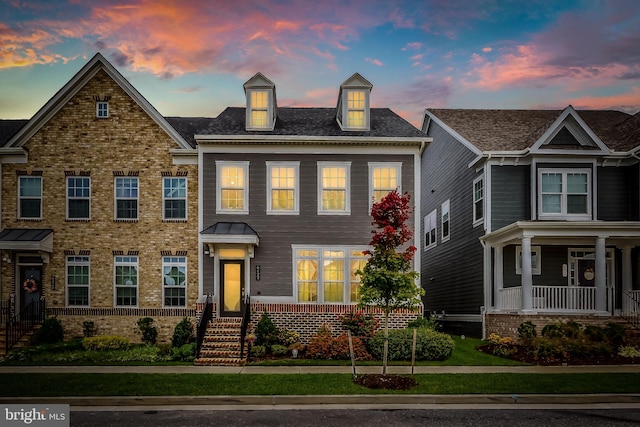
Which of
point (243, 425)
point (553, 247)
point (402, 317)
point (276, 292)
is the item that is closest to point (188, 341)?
point (276, 292)

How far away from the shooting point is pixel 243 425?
38.6ft

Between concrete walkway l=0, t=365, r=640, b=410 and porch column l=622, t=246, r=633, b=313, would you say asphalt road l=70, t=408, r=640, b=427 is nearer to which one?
concrete walkway l=0, t=365, r=640, b=410

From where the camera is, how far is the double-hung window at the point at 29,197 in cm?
2400

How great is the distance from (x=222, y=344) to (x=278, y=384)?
5.95 metres

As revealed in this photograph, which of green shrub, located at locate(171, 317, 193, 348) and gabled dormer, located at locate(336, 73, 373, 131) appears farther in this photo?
gabled dormer, located at locate(336, 73, 373, 131)

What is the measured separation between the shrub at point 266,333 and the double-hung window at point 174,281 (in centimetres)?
385

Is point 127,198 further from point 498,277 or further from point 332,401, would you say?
point 498,277

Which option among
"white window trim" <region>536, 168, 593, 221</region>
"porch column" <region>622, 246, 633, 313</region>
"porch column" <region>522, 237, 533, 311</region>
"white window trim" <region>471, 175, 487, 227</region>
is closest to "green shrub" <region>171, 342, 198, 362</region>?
"porch column" <region>522, 237, 533, 311</region>

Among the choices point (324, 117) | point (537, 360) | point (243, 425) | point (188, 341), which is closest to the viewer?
point (243, 425)

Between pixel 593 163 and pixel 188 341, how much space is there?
1615 centimetres

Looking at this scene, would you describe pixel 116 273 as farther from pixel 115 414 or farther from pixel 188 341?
pixel 115 414

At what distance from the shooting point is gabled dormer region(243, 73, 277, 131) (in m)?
24.2

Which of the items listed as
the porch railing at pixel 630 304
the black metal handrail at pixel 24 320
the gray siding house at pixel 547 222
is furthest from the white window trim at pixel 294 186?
the porch railing at pixel 630 304

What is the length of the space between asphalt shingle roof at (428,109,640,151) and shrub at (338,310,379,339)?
830 cm
